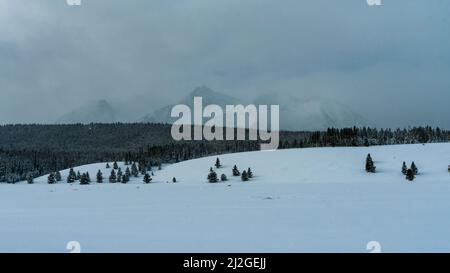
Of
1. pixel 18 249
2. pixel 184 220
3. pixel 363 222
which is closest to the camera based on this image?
pixel 18 249

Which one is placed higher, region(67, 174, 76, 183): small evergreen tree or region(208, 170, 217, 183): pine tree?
region(208, 170, 217, 183): pine tree

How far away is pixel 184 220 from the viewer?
22328 mm

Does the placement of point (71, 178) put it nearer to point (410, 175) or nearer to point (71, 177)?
point (71, 177)

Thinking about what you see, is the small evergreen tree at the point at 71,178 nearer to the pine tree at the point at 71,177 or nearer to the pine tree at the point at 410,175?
the pine tree at the point at 71,177

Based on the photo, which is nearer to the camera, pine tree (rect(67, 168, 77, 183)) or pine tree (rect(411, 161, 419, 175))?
pine tree (rect(411, 161, 419, 175))

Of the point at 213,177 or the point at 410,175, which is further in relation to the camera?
the point at 213,177

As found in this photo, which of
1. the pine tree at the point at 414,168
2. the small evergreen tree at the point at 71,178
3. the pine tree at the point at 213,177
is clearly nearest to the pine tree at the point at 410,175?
the pine tree at the point at 414,168

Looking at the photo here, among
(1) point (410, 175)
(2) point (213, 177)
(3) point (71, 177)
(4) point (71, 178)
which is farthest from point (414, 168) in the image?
(3) point (71, 177)

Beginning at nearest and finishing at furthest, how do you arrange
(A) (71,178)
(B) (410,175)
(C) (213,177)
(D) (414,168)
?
(B) (410,175) < (D) (414,168) < (C) (213,177) < (A) (71,178)

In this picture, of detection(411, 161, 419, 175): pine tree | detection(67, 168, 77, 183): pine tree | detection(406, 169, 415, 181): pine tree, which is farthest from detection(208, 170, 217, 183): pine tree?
detection(67, 168, 77, 183): pine tree

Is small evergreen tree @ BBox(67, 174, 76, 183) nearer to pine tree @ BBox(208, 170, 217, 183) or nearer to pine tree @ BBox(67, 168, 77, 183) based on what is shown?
pine tree @ BBox(67, 168, 77, 183)
